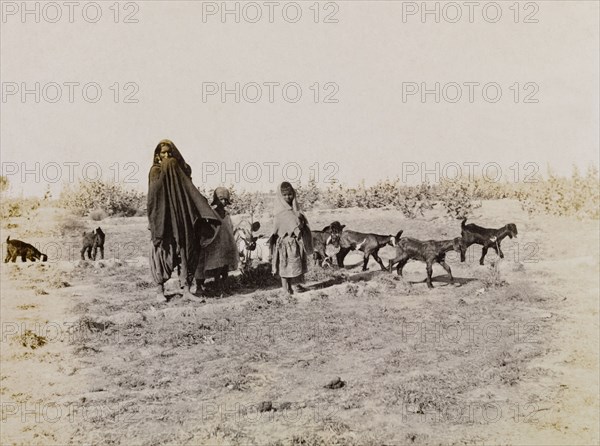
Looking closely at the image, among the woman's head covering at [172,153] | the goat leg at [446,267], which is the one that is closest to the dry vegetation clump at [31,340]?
the woman's head covering at [172,153]

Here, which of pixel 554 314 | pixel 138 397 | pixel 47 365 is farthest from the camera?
pixel 554 314

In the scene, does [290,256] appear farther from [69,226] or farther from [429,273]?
[69,226]

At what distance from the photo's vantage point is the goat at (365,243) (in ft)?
24.9

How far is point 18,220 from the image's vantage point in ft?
24.1

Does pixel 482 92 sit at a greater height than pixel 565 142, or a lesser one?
greater

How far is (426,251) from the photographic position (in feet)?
23.8

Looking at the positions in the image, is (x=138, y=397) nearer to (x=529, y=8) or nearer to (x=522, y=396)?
(x=522, y=396)

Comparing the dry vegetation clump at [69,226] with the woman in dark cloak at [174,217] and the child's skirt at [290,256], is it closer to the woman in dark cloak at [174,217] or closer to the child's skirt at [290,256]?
the woman in dark cloak at [174,217]

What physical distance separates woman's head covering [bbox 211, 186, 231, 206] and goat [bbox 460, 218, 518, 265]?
9.11 ft

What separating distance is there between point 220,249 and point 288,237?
0.79 m

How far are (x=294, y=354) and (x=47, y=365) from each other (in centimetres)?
257

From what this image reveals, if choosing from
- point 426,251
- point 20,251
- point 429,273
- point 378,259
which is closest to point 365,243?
point 378,259

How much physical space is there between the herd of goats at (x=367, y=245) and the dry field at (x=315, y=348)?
0.14 m

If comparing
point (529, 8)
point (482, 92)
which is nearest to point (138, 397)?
point (482, 92)
